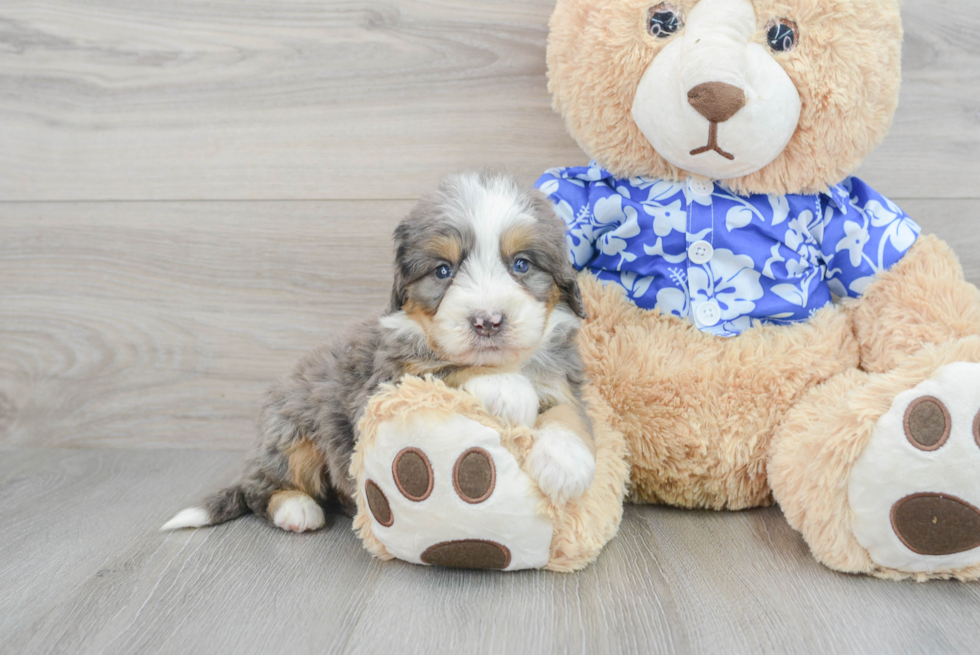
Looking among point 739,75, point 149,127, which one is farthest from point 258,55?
point 739,75

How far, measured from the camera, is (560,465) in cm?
135

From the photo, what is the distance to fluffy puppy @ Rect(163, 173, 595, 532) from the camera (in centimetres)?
135

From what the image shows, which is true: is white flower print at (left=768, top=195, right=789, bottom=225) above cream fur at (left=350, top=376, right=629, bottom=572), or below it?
above

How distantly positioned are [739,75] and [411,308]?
0.80 meters

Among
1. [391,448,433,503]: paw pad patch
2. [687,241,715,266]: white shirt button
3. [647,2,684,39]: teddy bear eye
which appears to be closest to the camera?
[391,448,433,503]: paw pad patch

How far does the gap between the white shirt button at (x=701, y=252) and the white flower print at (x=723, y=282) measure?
12 mm

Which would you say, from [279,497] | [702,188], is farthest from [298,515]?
[702,188]

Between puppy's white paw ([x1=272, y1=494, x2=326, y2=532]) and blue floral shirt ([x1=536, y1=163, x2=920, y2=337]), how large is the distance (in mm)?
850

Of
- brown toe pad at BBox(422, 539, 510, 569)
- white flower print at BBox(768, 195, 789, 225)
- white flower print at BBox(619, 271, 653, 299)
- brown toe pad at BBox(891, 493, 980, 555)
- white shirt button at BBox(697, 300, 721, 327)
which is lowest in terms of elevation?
brown toe pad at BBox(422, 539, 510, 569)

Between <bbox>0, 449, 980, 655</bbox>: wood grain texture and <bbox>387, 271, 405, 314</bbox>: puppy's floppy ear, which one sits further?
<bbox>387, 271, 405, 314</bbox>: puppy's floppy ear

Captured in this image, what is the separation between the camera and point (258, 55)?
2170mm

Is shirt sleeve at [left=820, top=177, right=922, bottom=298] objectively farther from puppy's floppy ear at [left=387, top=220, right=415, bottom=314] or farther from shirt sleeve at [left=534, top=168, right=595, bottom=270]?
puppy's floppy ear at [left=387, top=220, right=415, bottom=314]

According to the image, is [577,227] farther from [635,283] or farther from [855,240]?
[855,240]

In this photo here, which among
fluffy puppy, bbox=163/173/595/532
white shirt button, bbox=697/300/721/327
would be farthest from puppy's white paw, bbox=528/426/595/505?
white shirt button, bbox=697/300/721/327
